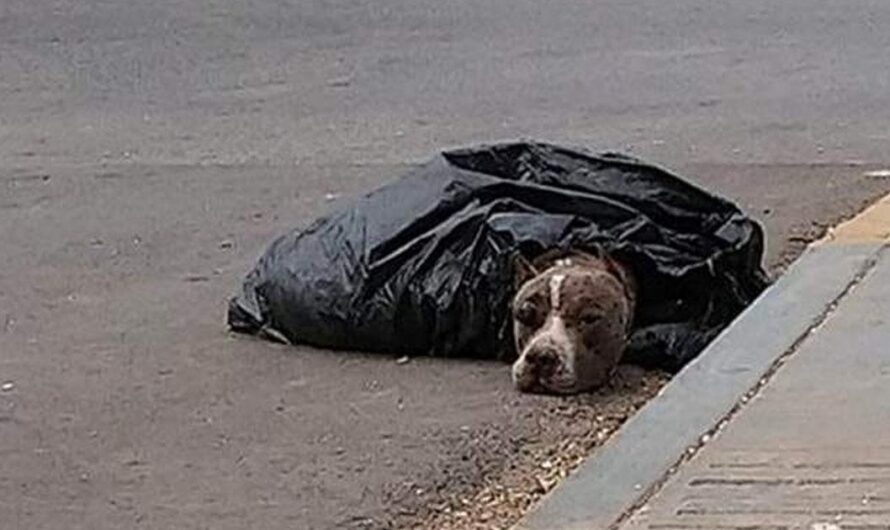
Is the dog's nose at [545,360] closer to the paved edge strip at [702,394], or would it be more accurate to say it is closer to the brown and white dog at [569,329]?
the brown and white dog at [569,329]

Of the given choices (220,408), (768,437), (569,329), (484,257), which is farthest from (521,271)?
→ (768,437)

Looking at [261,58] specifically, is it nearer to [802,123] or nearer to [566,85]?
[566,85]

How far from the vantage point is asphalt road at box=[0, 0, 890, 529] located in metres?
5.92

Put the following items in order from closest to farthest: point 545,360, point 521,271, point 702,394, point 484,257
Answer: point 702,394 → point 545,360 → point 521,271 → point 484,257

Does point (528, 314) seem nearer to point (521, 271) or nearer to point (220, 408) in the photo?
point (521, 271)

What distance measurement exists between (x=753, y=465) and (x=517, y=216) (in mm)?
1992

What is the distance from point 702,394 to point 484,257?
124 centimetres

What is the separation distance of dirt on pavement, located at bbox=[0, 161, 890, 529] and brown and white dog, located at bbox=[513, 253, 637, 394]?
0.27 feet

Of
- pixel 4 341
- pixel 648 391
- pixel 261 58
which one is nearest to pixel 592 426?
pixel 648 391

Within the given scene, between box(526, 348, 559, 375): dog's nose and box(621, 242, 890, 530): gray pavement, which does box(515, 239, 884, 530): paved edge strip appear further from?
box(526, 348, 559, 375): dog's nose

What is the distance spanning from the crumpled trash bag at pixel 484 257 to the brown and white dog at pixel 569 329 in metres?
0.21

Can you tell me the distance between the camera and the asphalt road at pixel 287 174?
5.92 metres

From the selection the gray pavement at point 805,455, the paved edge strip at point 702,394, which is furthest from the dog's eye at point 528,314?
the gray pavement at point 805,455

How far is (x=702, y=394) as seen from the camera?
588cm
